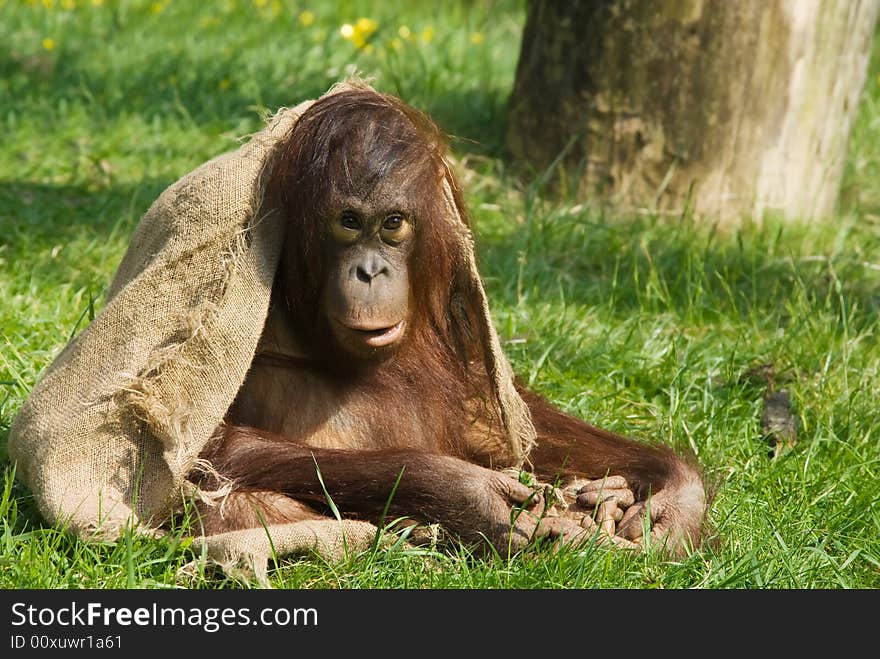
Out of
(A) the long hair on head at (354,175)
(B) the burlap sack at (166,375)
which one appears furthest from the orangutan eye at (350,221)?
(B) the burlap sack at (166,375)

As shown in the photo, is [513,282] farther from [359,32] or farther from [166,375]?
[359,32]

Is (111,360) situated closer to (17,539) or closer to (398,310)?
(17,539)

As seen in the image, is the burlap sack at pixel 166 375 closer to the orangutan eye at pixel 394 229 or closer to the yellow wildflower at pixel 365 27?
the orangutan eye at pixel 394 229

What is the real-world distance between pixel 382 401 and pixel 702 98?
2530 mm

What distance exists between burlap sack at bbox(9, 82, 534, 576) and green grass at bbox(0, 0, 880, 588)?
0.09 m

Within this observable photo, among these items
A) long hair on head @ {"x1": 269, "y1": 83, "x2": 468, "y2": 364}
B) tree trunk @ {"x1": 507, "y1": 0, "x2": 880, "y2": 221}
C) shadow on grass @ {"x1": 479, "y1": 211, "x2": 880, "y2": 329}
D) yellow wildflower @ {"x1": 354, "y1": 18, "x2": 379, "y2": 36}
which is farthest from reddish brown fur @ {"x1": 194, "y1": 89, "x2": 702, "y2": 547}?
yellow wildflower @ {"x1": 354, "y1": 18, "x2": 379, "y2": 36}

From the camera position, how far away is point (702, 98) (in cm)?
523

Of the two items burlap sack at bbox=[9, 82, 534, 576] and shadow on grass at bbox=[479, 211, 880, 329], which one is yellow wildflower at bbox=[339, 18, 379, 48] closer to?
shadow on grass at bbox=[479, 211, 880, 329]

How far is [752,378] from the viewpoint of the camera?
4.18 meters

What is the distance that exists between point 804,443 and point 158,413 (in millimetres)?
1861

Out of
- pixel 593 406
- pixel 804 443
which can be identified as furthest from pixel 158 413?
pixel 804 443

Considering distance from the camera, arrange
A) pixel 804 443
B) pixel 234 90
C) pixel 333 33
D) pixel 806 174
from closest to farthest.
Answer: pixel 804 443 < pixel 806 174 < pixel 234 90 < pixel 333 33

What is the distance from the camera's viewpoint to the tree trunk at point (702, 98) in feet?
17.0

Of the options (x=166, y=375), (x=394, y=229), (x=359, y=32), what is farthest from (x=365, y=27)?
(x=166, y=375)
